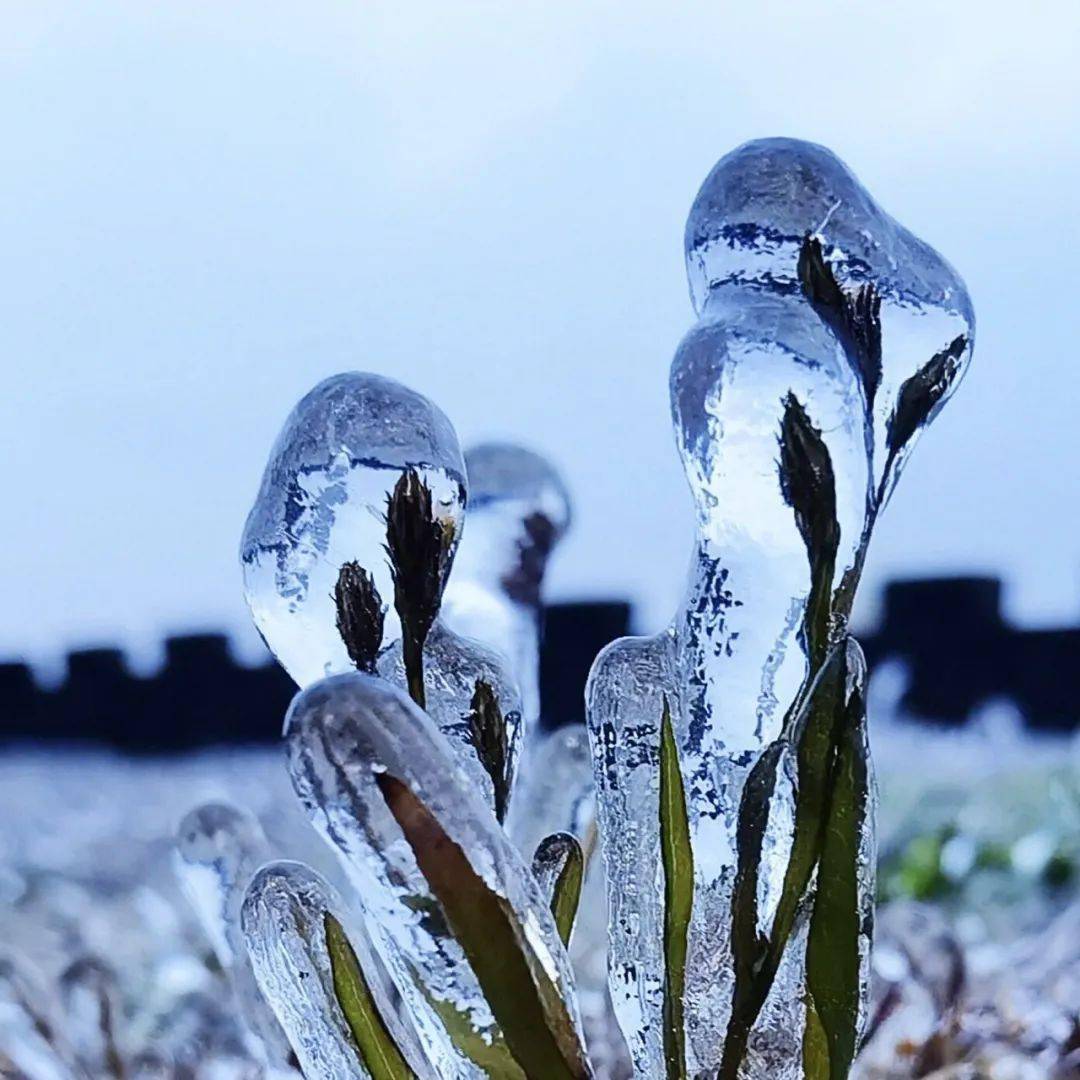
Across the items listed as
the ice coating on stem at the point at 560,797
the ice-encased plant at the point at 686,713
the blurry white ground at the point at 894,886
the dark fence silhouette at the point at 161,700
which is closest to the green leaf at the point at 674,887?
the ice-encased plant at the point at 686,713

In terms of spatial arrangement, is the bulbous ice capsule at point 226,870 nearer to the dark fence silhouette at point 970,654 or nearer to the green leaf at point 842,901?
the green leaf at point 842,901

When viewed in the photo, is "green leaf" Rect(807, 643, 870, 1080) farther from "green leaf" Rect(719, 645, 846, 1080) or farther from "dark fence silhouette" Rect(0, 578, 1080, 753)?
"dark fence silhouette" Rect(0, 578, 1080, 753)

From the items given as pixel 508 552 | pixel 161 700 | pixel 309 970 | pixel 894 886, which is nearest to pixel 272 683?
pixel 161 700

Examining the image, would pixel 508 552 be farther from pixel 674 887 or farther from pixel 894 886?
pixel 894 886

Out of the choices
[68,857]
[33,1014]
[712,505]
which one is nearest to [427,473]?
[712,505]

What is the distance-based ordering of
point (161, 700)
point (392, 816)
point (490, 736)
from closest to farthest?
point (392, 816)
point (490, 736)
point (161, 700)

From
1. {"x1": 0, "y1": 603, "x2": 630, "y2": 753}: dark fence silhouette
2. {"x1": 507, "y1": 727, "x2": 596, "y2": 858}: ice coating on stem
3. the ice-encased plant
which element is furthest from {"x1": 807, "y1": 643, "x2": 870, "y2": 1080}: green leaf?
{"x1": 0, "y1": 603, "x2": 630, "y2": 753}: dark fence silhouette

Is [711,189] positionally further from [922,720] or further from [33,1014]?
[922,720]

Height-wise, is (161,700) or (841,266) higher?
(161,700)
